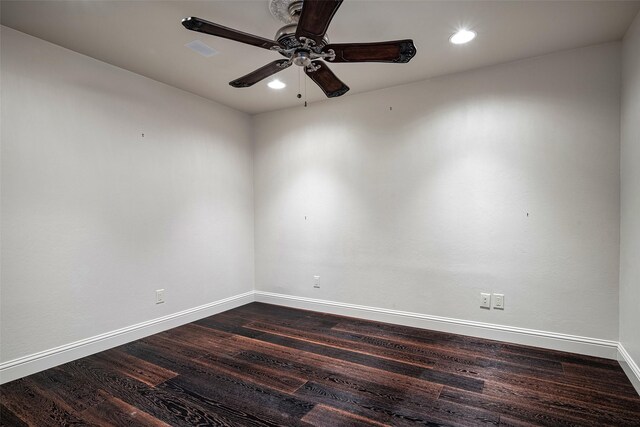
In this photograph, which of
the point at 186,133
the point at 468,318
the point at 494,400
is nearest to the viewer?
the point at 494,400

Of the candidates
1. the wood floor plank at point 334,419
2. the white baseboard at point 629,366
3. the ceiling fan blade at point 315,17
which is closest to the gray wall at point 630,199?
the white baseboard at point 629,366

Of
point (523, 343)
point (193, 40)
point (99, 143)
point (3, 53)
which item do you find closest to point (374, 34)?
point (193, 40)

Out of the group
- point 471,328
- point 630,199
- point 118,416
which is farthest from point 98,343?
point 630,199

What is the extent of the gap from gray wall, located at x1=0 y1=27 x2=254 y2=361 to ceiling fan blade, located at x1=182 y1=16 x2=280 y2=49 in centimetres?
171

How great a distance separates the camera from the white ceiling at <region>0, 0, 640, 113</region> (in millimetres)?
2111

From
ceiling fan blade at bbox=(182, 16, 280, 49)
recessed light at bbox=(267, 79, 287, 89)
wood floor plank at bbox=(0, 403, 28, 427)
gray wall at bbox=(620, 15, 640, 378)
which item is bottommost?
wood floor plank at bbox=(0, 403, 28, 427)

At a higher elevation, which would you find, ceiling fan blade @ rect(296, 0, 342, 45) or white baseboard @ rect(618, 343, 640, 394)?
ceiling fan blade @ rect(296, 0, 342, 45)

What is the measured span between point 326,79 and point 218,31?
2.68 feet

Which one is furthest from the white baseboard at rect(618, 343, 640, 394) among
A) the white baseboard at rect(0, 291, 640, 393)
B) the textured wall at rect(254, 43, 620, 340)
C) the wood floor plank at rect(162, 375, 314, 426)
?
the wood floor plank at rect(162, 375, 314, 426)

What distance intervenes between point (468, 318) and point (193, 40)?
3346mm

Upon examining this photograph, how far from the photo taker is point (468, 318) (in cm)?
313

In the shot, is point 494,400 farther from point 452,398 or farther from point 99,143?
point 99,143

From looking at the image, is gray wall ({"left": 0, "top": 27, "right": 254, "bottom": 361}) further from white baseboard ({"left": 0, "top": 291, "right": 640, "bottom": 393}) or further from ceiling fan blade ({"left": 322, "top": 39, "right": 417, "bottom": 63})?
ceiling fan blade ({"left": 322, "top": 39, "right": 417, "bottom": 63})

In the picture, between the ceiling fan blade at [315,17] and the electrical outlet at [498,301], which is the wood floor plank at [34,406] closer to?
the ceiling fan blade at [315,17]
